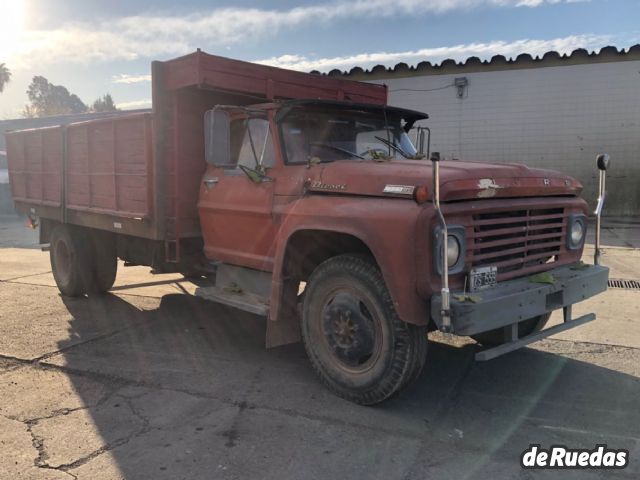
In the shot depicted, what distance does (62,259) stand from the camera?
24.7ft

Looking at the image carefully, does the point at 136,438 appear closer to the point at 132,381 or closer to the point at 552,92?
the point at 132,381

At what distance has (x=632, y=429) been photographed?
3.49 meters

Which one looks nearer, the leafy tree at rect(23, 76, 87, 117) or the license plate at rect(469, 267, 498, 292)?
the license plate at rect(469, 267, 498, 292)

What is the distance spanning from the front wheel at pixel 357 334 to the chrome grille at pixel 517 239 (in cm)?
68

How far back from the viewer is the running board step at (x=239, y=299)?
4.56m

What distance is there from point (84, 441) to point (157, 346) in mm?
1909

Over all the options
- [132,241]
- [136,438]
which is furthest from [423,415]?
[132,241]

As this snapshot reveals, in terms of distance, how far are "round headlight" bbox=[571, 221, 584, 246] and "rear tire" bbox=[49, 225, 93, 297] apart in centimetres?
580

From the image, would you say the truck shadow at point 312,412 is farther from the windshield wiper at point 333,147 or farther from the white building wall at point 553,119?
→ the white building wall at point 553,119

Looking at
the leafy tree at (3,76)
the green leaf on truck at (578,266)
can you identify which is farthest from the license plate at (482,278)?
the leafy tree at (3,76)

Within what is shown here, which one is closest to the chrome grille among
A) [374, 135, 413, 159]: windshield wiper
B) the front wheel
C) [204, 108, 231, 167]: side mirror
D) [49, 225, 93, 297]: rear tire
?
the front wheel

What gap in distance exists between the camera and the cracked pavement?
124 inches

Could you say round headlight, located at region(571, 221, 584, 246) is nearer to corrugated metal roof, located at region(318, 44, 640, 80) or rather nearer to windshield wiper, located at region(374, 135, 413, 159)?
windshield wiper, located at region(374, 135, 413, 159)

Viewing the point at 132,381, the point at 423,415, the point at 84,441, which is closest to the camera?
the point at 84,441
